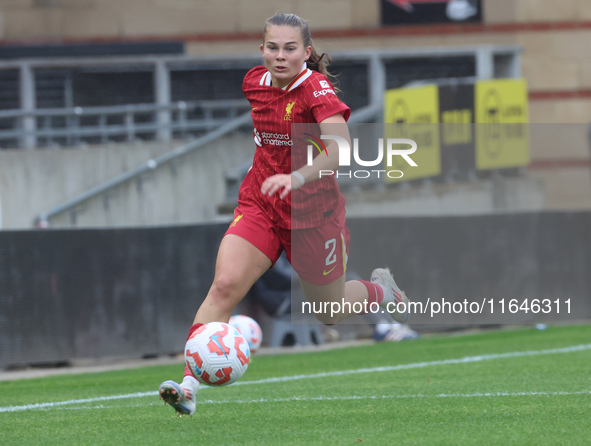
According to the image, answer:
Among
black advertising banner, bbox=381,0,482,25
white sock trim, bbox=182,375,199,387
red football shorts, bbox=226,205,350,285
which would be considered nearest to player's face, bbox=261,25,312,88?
red football shorts, bbox=226,205,350,285

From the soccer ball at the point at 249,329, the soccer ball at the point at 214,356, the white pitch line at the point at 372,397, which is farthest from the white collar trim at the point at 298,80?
the soccer ball at the point at 249,329

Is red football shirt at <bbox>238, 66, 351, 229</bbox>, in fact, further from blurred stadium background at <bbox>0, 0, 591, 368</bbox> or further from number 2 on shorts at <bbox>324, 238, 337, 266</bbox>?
blurred stadium background at <bbox>0, 0, 591, 368</bbox>

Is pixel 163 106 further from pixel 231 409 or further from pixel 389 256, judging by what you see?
pixel 231 409

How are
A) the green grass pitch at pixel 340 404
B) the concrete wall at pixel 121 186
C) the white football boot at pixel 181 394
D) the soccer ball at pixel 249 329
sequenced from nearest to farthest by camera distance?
the white football boot at pixel 181 394 < the green grass pitch at pixel 340 404 < the soccer ball at pixel 249 329 < the concrete wall at pixel 121 186

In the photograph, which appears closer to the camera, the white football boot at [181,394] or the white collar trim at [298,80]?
the white football boot at [181,394]

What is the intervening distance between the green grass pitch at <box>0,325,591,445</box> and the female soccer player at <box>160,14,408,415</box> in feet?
2.06

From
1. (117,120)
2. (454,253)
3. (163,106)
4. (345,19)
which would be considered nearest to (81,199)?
(163,106)

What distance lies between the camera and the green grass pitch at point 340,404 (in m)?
4.73

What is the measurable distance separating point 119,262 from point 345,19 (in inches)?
388

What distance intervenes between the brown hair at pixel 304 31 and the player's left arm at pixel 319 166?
537 mm

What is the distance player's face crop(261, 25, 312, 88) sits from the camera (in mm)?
5152

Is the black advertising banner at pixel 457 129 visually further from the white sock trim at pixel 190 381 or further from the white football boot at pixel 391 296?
the white sock trim at pixel 190 381

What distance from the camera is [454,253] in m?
12.5

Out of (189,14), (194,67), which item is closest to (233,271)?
(194,67)
